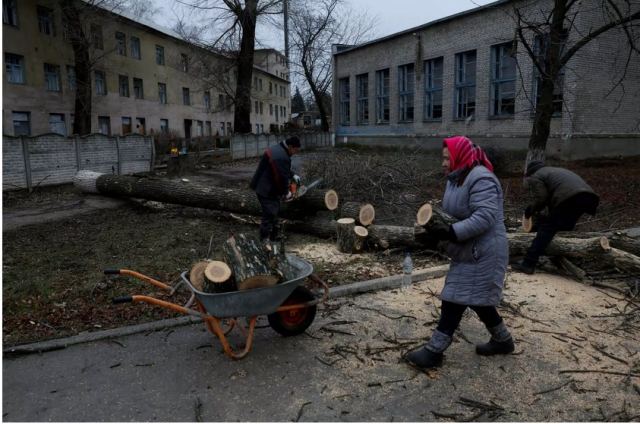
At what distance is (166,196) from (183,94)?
115 feet

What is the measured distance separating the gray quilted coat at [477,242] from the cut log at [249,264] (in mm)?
1284

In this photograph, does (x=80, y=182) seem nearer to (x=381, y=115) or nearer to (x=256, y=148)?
(x=256, y=148)

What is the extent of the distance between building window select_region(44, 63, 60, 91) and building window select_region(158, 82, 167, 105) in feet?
34.8

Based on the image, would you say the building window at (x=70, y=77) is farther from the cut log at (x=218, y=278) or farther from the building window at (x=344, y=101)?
the cut log at (x=218, y=278)

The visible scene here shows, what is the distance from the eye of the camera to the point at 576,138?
1648cm

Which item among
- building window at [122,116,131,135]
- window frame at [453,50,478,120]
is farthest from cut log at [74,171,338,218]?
building window at [122,116,131,135]

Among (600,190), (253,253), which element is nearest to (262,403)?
(253,253)

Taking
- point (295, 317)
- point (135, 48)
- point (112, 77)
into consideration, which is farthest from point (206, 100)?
point (295, 317)

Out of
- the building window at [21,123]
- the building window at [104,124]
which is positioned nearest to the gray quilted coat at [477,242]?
the building window at [21,123]

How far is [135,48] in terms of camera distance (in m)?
34.5

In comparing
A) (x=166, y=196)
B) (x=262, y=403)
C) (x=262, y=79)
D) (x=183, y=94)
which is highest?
(x=262, y=79)

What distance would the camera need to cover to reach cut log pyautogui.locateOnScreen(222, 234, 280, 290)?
131 inches

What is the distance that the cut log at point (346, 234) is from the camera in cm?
653

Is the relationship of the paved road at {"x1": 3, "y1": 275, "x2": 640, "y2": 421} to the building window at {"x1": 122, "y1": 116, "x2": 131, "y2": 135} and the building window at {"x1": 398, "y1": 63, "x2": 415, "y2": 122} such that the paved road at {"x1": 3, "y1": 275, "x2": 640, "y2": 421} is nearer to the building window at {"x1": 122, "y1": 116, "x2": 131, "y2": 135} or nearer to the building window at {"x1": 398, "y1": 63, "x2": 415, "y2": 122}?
the building window at {"x1": 398, "y1": 63, "x2": 415, "y2": 122}
